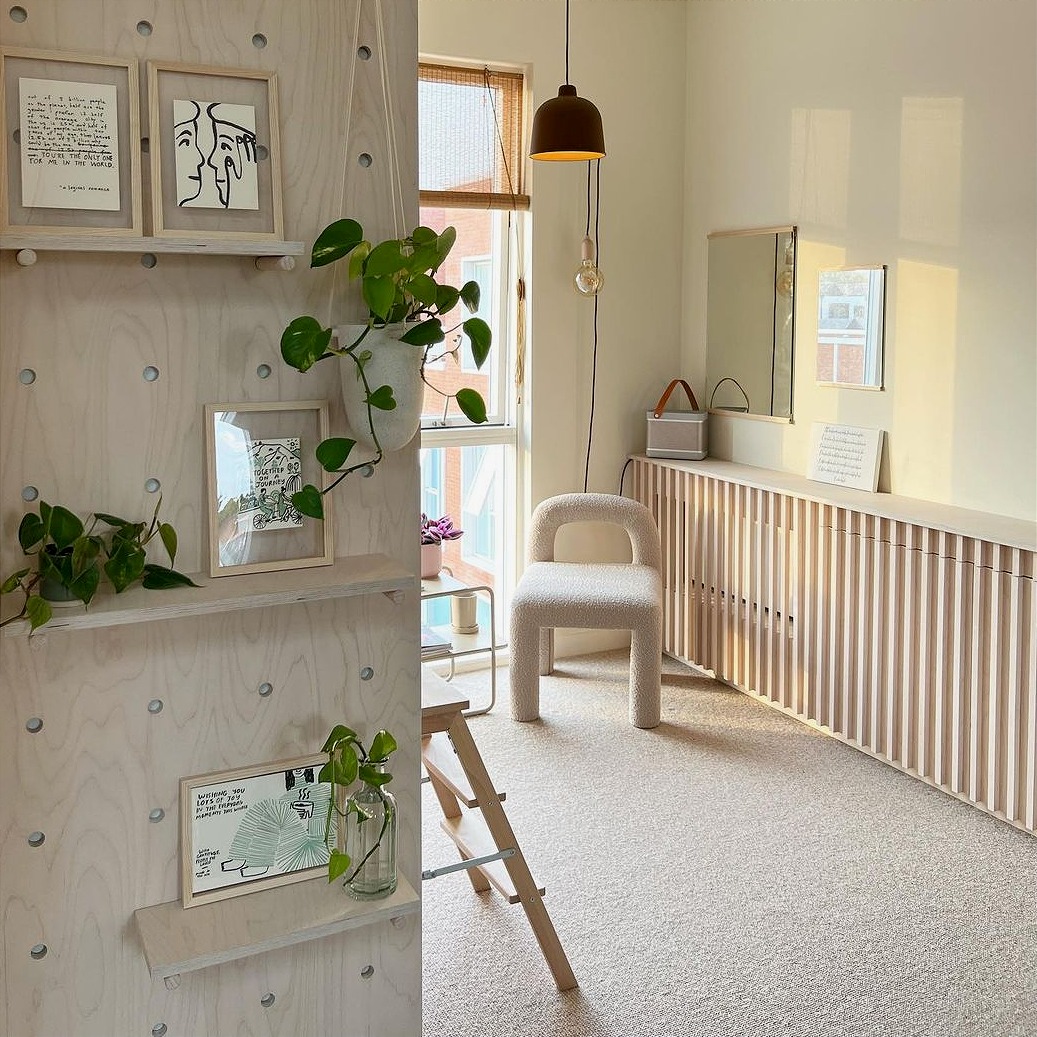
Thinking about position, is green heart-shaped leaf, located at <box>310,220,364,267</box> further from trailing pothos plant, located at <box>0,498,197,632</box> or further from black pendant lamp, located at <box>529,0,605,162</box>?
black pendant lamp, located at <box>529,0,605,162</box>

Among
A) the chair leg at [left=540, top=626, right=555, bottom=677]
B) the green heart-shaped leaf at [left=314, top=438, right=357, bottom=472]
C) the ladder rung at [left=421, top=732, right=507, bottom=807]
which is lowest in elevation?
the chair leg at [left=540, top=626, right=555, bottom=677]

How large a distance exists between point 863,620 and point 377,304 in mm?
2420

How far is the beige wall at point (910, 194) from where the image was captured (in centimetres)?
315

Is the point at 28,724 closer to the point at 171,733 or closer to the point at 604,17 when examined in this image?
the point at 171,733

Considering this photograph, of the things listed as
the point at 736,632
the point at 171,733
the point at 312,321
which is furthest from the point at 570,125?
the point at 171,733

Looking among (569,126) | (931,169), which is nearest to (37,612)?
(569,126)

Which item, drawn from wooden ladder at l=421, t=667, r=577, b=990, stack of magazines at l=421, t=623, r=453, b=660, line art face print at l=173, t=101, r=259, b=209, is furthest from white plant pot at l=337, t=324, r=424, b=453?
stack of magazines at l=421, t=623, r=453, b=660

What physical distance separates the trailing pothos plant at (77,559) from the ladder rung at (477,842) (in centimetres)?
125

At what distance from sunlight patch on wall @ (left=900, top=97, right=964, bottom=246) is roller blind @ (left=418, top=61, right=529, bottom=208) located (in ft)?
4.56

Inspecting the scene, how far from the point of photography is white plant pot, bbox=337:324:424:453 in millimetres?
1498

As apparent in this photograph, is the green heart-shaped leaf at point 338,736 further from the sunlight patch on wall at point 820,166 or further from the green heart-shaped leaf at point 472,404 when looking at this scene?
the sunlight patch on wall at point 820,166

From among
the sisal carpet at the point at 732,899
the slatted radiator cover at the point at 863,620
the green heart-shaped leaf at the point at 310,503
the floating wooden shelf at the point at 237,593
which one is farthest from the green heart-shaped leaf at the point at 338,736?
the slatted radiator cover at the point at 863,620

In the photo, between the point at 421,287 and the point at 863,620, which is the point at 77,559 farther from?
the point at 863,620

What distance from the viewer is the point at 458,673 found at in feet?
14.3
